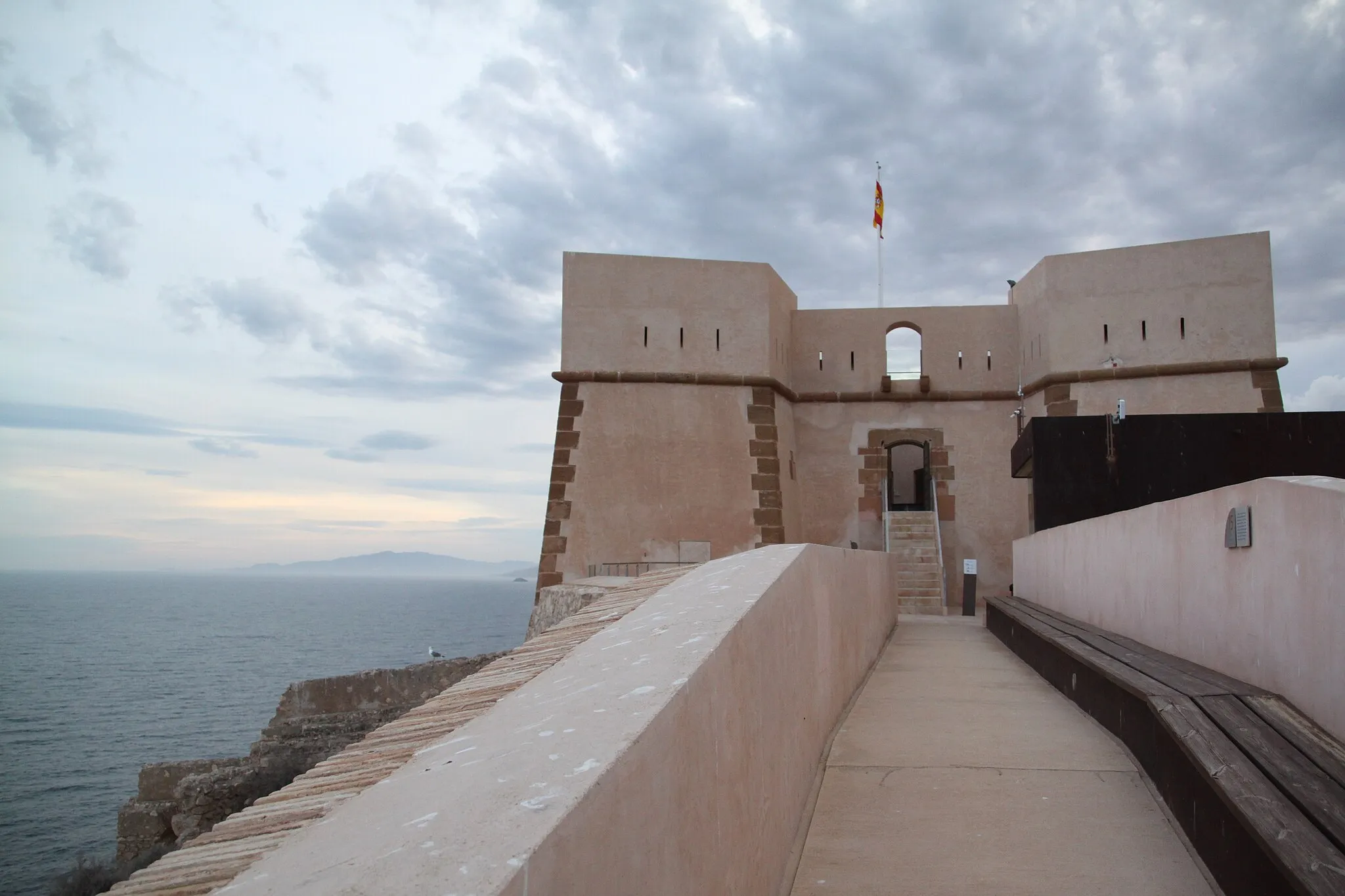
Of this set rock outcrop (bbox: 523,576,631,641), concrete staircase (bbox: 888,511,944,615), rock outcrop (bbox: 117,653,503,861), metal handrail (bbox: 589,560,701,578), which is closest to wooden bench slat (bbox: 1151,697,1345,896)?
rock outcrop (bbox: 523,576,631,641)

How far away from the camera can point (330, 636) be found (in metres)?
66.6

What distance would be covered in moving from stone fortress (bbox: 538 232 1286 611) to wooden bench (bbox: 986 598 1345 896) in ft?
37.9

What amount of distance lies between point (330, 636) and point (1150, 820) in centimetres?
6832

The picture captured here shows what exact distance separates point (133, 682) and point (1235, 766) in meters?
45.3

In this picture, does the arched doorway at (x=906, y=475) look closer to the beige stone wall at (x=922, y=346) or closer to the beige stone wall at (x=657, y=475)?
the beige stone wall at (x=922, y=346)

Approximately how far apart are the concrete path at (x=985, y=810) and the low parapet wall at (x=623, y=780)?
9.6 inches

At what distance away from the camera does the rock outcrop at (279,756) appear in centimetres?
1295

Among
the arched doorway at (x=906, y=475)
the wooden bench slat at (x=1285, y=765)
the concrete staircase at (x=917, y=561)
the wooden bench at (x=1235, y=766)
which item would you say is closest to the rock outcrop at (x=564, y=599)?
the concrete staircase at (x=917, y=561)

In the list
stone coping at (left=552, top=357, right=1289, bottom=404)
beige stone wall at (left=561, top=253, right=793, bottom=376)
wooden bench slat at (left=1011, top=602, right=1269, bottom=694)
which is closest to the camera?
wooden bench slat at (left=1011, top=602, right=1269, bottom=694)

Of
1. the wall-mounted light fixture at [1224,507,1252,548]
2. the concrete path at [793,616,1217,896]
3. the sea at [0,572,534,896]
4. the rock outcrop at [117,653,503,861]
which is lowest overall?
the sea at [0,572,534,896]

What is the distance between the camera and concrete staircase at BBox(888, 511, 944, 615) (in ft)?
54.2

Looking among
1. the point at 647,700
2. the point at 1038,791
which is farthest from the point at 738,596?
the point at 1038,791

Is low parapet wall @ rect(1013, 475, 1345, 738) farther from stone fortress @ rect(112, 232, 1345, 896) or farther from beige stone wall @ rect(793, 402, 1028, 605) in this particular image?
beige stone wall @ rect(793, 402, 1028, 605)

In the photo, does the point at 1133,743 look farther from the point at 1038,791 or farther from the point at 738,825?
the point at 738,825
